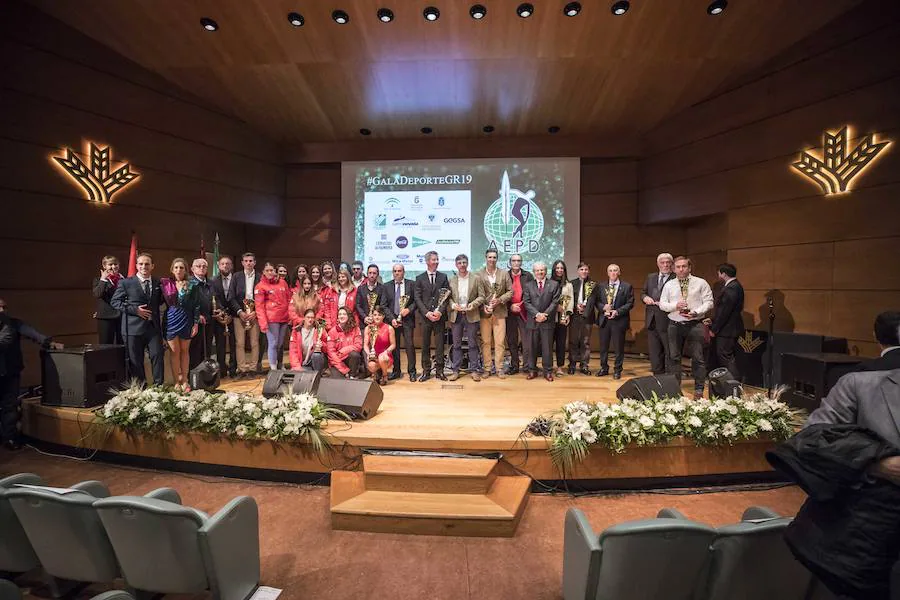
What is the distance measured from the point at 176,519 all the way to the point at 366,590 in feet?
3.20

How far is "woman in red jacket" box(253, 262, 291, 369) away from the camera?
525 centimetres

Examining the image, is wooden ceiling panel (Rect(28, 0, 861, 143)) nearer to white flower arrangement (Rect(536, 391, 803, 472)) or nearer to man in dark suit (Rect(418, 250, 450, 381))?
man in dark suit (Rect(418, 250, 450, 381))

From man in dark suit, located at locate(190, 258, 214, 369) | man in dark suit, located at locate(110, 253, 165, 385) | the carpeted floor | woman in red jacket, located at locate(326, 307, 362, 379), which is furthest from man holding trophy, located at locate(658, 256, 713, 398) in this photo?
man in dark suit, located at locate(110, 253, 165, 385)

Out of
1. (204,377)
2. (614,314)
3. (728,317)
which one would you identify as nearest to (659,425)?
(728,317)

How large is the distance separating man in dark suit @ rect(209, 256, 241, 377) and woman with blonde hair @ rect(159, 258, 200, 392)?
2.38ft

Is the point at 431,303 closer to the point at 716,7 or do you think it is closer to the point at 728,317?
the point at 728,317

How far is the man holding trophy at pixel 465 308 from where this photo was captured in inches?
205

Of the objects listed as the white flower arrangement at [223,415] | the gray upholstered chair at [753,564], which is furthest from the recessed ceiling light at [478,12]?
the gray upholstered chair at [753,564]

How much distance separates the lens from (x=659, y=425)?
319 centimetres

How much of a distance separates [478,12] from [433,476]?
15.4 ft

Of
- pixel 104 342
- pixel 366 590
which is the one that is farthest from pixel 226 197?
pixel 366 590

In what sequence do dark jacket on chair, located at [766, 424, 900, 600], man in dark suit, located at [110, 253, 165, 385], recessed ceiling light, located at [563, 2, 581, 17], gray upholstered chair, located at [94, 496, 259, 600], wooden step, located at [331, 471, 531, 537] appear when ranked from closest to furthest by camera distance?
1. dark jacket on chair, located at [766, 424, 900, 600]
2. gray upholstered chair, located at [94, 496, 259, 600]
3. wooden step, located at [331, 471, 531, 537]
4. man in dark suit, located at [110, 253, 165, 385]
5. recessed ceiling light, located at [563, 2, 581, 17]

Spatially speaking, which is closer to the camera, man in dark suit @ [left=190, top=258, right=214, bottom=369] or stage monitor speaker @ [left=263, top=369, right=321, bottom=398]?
stage monitor speaker @ [left=263, top=369, right=321, bottom=398]

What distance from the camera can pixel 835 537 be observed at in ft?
4.53
